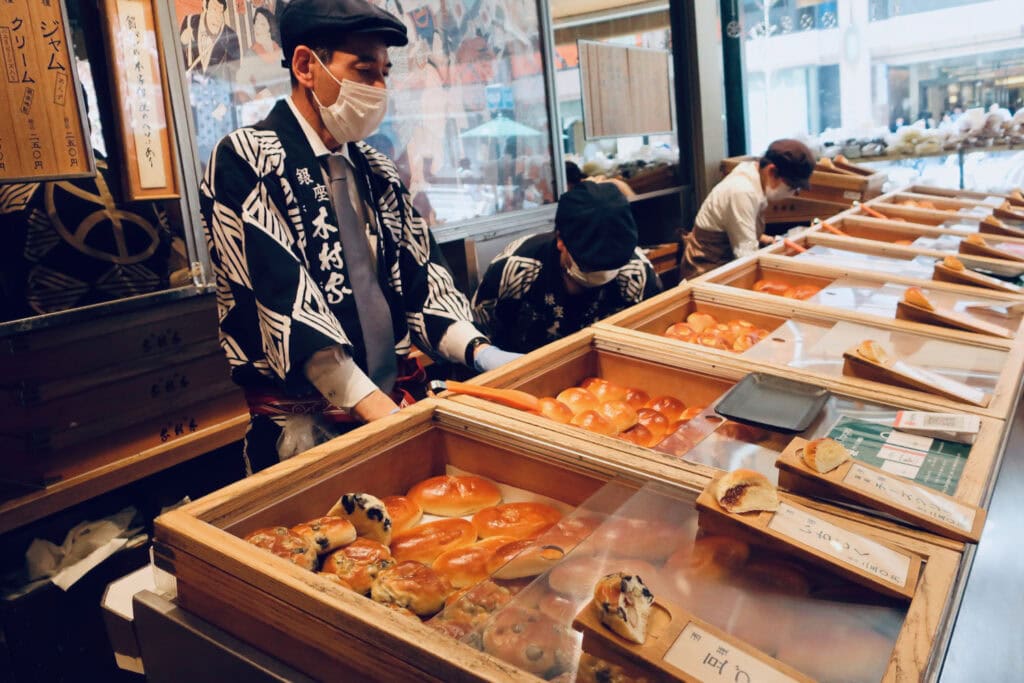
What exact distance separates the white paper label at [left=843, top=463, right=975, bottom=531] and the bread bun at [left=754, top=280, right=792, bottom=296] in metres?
1.86

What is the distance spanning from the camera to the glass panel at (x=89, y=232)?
8.02ft

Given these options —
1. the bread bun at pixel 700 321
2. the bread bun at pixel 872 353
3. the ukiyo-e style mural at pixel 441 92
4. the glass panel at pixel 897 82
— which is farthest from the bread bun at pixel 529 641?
the glass panel at pixel 897 82

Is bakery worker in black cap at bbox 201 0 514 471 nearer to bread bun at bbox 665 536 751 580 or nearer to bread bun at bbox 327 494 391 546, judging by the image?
bread bun at bbox 327 494 391 546

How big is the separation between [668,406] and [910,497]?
83 cm

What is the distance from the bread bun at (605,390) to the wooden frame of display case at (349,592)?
0.52 meters

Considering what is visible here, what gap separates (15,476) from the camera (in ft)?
8.20

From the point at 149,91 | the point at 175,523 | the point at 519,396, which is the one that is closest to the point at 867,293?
the point at 519,396

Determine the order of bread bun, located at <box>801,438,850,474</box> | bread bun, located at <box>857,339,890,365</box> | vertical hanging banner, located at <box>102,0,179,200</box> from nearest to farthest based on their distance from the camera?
bread bun, located at <box>801,438,850,474</box>
bread bun, located at <box>857,339,890,365</box>
vertical hanging banner, located at <box>102,0,179,200</box>

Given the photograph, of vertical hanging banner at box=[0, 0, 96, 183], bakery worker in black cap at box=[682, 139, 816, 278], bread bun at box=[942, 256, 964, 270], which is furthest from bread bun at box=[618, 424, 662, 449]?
bakery worker in black cap at box=[682, 139, 816, 278]

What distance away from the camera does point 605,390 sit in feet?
6.43

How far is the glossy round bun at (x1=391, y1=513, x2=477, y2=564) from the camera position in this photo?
1.24 metres

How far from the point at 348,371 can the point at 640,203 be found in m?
5.32

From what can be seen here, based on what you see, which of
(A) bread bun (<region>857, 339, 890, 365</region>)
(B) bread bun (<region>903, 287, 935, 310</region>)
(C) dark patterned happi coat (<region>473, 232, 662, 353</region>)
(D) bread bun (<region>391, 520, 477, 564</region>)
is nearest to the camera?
(D) bread bun (<region>391, 520, 477, 564</region>)

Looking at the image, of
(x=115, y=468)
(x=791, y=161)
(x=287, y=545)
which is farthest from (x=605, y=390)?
(x=791, y=161)
